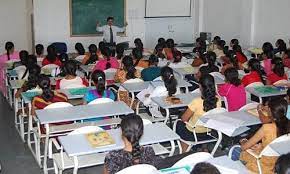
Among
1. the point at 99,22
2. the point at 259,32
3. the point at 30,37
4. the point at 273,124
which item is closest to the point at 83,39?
the point at 99,22

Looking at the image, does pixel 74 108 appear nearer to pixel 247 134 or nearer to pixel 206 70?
pixel 247 134

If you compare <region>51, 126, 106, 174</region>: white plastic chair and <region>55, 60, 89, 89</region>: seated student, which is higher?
<region>55, 60, 89, 89</region>: seated student

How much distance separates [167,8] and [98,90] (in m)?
7.61

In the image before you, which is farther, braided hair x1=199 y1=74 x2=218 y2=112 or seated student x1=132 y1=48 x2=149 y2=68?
seated student x1=132 y1=48 x2=149 y2=68

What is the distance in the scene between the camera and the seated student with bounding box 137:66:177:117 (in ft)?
17.3

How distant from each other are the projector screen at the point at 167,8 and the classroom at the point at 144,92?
3cm

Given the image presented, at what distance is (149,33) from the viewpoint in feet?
40.2

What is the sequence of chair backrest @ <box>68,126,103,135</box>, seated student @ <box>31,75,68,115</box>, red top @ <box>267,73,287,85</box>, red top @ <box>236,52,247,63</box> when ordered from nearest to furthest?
chair backrest @ <box>68,126,103,135</box> → seated student @ <box>31,75,68,115</box> → red top @ <box>267,73,287,85</box> → red top @ <box>236,52,247,63</box>

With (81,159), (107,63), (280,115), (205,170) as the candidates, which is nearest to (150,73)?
(107,63)

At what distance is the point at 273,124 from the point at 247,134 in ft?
3.57

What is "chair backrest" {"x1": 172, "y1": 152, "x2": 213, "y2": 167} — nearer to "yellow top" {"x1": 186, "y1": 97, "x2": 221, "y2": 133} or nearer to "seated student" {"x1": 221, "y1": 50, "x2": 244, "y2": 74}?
"yellow top" {"x1": 186, "y1": 97, "x2": 221, "y2": 133}

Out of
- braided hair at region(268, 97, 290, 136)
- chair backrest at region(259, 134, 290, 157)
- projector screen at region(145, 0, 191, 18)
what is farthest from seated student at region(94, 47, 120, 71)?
projector screen at region(145, 0, 191, 18)

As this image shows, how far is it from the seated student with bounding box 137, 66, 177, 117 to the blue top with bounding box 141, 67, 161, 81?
0.94 m

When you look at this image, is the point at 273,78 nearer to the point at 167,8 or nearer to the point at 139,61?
the point at 139,61
